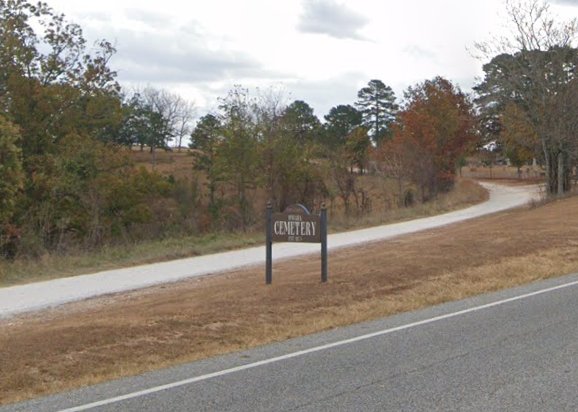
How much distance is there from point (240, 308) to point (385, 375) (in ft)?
13.4

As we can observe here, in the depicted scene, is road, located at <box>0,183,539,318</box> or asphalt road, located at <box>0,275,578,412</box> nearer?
asphalt road, located at <box>0,275,578,412</box>

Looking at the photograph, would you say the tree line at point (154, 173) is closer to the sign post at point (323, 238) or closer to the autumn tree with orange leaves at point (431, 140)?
the autumn tree with orange leaves at point (431, 140)

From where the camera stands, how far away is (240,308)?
403 inches

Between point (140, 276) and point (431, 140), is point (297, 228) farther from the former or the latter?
point (431, 140)

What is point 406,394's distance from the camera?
5.83 m

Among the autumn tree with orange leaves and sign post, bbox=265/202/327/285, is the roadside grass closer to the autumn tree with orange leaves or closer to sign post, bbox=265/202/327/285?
sign post, bbox=265/202/327/285

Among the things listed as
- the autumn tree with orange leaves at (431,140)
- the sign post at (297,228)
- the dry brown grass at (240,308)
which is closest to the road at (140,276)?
the dry brown grass at (240,308)

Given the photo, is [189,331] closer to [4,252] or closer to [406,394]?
[406,394]

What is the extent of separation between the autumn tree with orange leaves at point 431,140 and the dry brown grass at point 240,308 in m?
25.9

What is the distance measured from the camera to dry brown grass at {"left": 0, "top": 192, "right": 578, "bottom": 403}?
25.0 feet

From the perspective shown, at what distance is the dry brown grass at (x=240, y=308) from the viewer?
25.0 ft

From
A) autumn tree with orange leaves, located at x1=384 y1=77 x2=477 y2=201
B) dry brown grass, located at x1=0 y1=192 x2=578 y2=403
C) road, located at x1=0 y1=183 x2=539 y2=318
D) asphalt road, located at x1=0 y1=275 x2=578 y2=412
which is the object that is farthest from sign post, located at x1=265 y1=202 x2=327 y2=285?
autumn tree with orange leaves, located at x1=384 y1=77 x2=477 y2=201

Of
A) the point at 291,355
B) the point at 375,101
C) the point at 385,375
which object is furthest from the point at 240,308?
the point at 375,101

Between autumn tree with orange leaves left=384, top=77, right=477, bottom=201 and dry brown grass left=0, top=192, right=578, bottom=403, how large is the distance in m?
25.9
